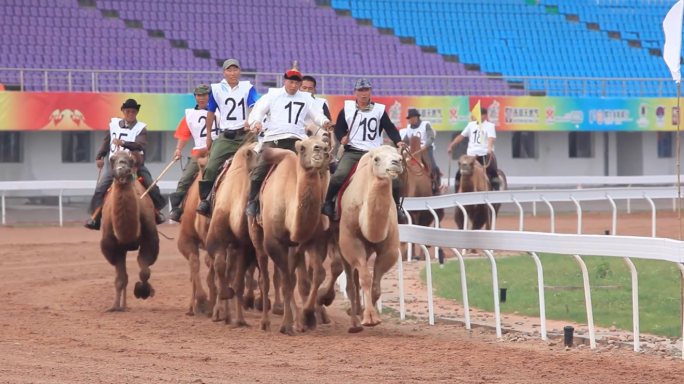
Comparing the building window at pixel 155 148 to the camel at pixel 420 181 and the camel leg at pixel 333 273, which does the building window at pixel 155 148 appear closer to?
the camel at pixel 420 181

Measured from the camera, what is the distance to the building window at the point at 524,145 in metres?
39.5

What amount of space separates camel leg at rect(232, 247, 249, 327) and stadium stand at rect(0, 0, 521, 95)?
1980 centimetres

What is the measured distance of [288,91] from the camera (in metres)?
13.2

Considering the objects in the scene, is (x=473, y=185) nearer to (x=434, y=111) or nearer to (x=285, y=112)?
(x=285, y=112)

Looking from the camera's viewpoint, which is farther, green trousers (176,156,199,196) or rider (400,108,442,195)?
rider (400,108,442,195)

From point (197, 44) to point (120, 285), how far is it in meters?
24.3

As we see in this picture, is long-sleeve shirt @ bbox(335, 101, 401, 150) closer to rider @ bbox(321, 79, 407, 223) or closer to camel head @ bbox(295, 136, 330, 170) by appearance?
rider @ bbox(321, 79, 407, 223)

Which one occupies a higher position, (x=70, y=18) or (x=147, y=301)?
(x=70, y=18)

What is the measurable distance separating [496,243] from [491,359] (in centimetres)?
246

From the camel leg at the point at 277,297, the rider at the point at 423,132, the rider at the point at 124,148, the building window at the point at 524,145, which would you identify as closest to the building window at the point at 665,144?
the building window at the point at 524,145

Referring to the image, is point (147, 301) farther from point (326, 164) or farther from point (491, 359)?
point (491, 359)

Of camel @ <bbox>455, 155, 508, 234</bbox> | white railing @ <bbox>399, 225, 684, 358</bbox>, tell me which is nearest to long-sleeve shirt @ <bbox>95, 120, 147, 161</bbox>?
white railing @ <bbox>399, 225, 684, 358</bbox>

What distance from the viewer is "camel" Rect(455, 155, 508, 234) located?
834 inches

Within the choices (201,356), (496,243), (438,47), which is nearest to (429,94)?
(438,47)
